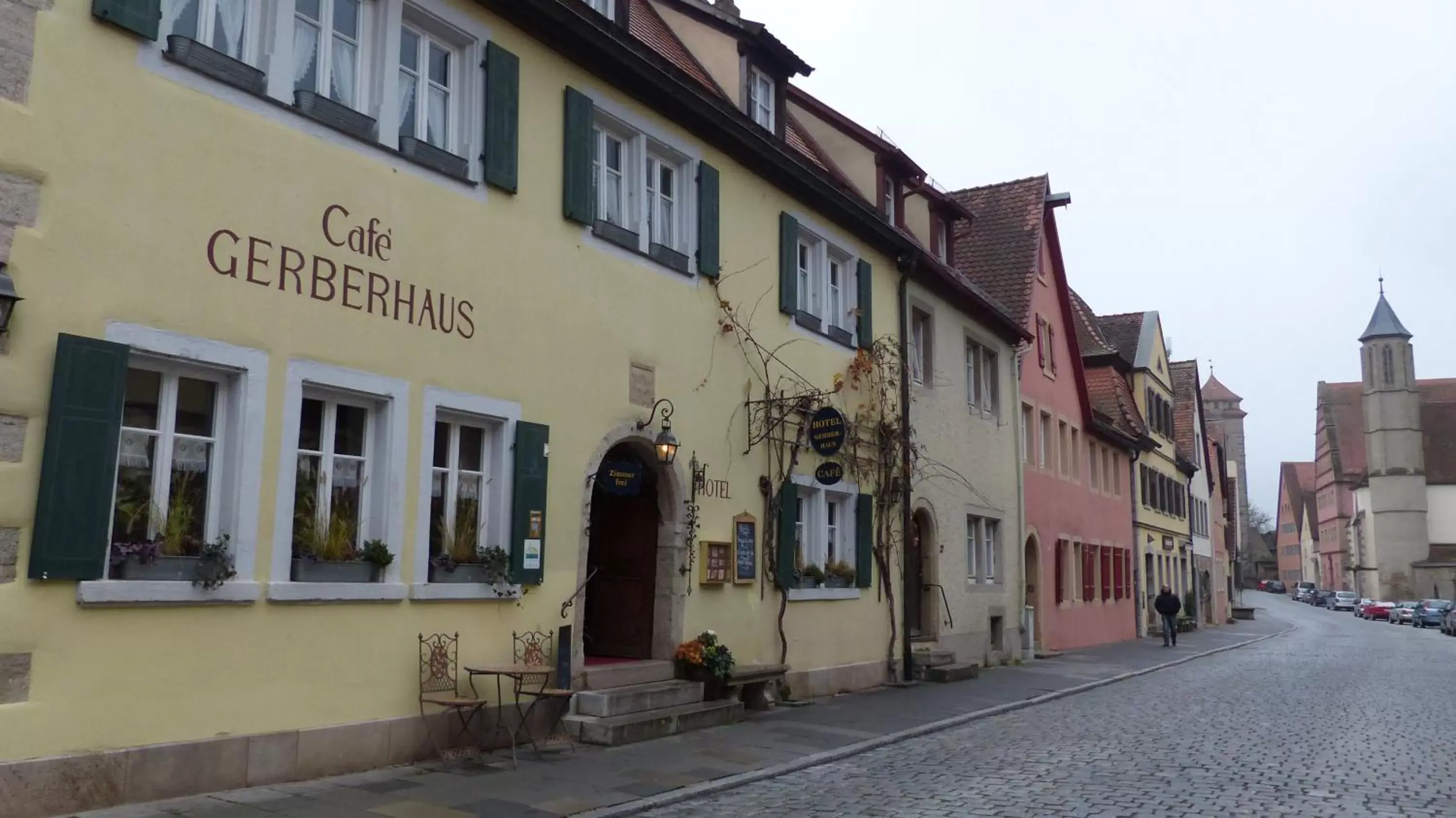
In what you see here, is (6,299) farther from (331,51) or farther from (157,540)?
(331,51)

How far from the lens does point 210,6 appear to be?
834 cm

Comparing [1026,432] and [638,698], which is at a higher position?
[1026,432]

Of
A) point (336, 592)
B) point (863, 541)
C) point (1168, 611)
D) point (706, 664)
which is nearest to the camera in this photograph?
point (336, 592)

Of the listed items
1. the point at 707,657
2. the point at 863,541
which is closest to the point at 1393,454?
the point at 863,541

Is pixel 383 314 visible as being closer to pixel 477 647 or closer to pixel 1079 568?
pixel 477 647

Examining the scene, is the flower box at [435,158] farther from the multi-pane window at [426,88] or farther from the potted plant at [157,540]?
the potted plant at [157,540]

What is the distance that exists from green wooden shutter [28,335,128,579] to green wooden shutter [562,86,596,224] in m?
4.93

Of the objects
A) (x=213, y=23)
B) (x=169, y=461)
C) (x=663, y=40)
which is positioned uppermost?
(x=663, y=40)

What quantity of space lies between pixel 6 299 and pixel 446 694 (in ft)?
15.2

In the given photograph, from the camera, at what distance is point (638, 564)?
13484 millimetres

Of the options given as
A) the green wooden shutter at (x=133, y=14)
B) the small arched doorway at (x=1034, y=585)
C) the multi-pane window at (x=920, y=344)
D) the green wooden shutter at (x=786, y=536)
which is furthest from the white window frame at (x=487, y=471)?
the small arched doorway at (x=1034, y=585)

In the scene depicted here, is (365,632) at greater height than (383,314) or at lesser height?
lesser

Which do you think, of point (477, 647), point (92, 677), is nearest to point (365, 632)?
point (477, 647)

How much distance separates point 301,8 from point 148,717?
5238mm
